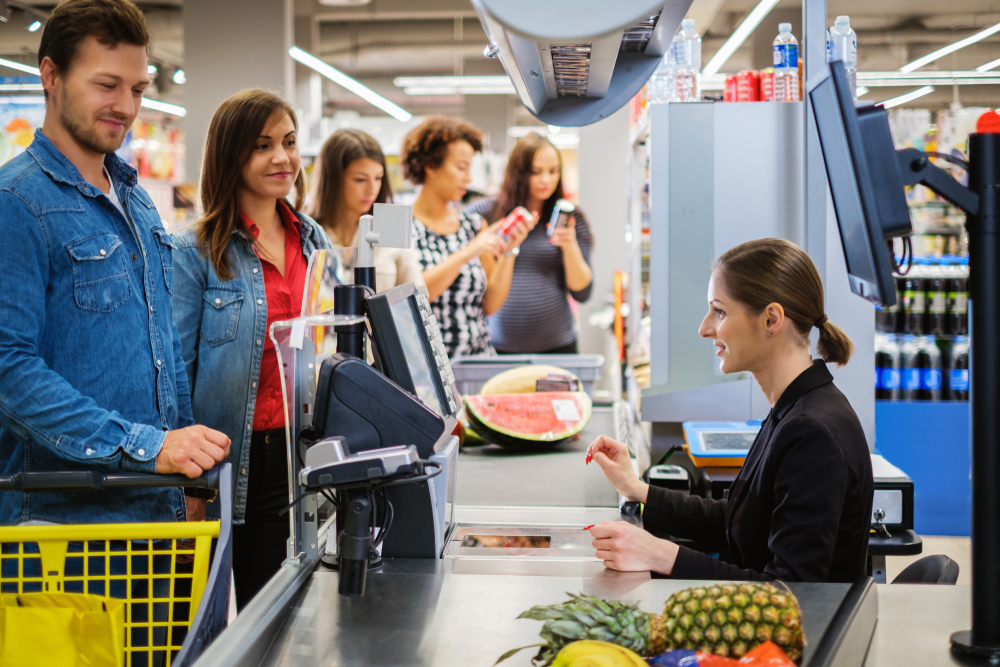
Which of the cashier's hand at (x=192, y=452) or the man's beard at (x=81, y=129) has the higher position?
the man's beard at (x=81, y=129)

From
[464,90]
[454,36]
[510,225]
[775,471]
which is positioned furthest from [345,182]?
[464,90]

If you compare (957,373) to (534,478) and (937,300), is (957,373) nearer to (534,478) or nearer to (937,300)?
(937,300)

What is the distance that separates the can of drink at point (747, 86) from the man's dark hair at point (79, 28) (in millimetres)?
1861

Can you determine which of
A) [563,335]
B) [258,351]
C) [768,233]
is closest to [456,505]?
[258,351]

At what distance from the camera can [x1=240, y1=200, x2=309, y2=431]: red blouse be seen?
→ 2068 millimetres

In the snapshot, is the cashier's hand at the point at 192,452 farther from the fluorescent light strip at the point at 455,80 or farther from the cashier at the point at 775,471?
the fluorescent light strip at the point at 455,80

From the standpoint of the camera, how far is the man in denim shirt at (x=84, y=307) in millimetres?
1484

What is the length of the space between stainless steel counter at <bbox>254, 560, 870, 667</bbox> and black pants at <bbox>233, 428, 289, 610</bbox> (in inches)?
29.1

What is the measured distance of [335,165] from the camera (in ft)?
10.7

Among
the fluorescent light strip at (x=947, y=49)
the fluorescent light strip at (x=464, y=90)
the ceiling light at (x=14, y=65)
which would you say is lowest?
the fluorescent light strip at (x=947, y=49)

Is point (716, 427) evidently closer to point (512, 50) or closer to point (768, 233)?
point (768, 233)

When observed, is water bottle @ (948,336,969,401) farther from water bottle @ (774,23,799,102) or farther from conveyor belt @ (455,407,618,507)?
conveyor belt @ (455,407,618,507)

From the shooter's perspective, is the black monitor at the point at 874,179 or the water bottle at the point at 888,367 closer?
the black monitor at the point at 874,179

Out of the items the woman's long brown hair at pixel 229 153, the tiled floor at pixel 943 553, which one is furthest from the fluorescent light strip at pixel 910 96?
the woman's long brown hair at pixel 229 153
